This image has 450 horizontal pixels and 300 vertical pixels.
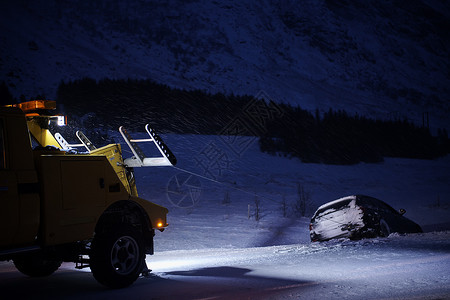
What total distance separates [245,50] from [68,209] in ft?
349

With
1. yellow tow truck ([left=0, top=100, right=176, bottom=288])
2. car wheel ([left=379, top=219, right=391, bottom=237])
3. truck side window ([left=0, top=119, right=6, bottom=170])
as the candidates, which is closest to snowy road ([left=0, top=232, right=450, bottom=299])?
yellow tow truck ([left=0, top=100, right=176, bottom=288])

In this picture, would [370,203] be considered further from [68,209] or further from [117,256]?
[68,209]

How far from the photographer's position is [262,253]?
1150 centimetres

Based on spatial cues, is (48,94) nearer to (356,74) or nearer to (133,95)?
(133,95)

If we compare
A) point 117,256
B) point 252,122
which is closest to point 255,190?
point 252,122

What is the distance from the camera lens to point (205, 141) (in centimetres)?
4959

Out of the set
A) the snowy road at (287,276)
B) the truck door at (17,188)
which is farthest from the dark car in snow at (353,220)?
the truck door at (17,188)

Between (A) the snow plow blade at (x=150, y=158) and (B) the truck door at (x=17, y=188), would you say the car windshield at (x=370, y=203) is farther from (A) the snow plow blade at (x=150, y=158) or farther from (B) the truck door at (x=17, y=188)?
(B) the truck door at (x=17, y=188)

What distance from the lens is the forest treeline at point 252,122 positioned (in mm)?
51281

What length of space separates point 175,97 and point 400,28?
113 metres

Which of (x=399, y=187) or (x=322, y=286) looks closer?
(x=322, y=286)

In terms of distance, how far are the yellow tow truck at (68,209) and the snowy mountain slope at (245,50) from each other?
153 feet

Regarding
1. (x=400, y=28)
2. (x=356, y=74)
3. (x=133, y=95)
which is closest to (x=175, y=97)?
(x=133, y=95)

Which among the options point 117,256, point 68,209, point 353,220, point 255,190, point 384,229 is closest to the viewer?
point 68,209
